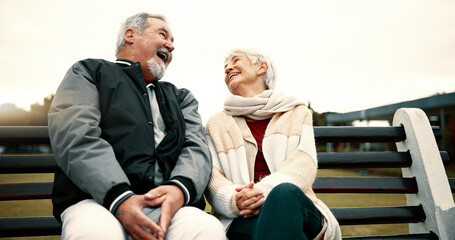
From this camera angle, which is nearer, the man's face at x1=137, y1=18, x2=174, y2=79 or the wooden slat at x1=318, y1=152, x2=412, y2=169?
the man's face at x1=137, y1=18, x2=174, y2=79

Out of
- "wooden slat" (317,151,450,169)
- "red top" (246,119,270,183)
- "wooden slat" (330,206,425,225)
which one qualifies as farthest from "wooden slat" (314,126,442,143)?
"wooden slat" (330,206,425,225)

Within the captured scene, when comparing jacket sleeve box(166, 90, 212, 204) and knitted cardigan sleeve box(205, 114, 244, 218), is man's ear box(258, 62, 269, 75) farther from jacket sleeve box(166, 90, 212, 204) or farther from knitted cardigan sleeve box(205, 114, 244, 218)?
jacket sleeve box(166, 90, 212, 204)

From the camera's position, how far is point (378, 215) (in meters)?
2.63

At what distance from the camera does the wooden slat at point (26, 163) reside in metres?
2.34

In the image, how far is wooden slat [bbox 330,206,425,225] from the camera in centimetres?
258

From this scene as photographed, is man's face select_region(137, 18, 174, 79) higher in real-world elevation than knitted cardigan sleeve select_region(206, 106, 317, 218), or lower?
higher

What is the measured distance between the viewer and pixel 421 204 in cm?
273

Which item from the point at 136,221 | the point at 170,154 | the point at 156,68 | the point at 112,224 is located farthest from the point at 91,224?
the point at 156,68

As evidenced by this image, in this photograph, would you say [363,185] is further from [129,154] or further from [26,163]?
[26,163]

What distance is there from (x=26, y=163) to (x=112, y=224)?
105 centimetres

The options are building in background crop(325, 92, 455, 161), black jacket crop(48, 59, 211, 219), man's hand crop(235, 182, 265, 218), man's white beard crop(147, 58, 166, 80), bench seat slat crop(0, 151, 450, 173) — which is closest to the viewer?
black jacket crop(48, 59, 211, 219)

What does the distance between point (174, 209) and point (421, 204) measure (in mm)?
1969

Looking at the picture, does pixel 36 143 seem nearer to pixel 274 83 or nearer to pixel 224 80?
pixel 224 80

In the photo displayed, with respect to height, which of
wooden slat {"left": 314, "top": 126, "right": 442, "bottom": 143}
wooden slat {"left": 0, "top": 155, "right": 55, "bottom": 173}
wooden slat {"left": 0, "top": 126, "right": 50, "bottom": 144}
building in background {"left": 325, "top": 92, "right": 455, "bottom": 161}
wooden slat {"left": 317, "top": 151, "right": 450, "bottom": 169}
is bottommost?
building in background {"left": 325, "top": 92, "right": 455, "bottom": 161}
